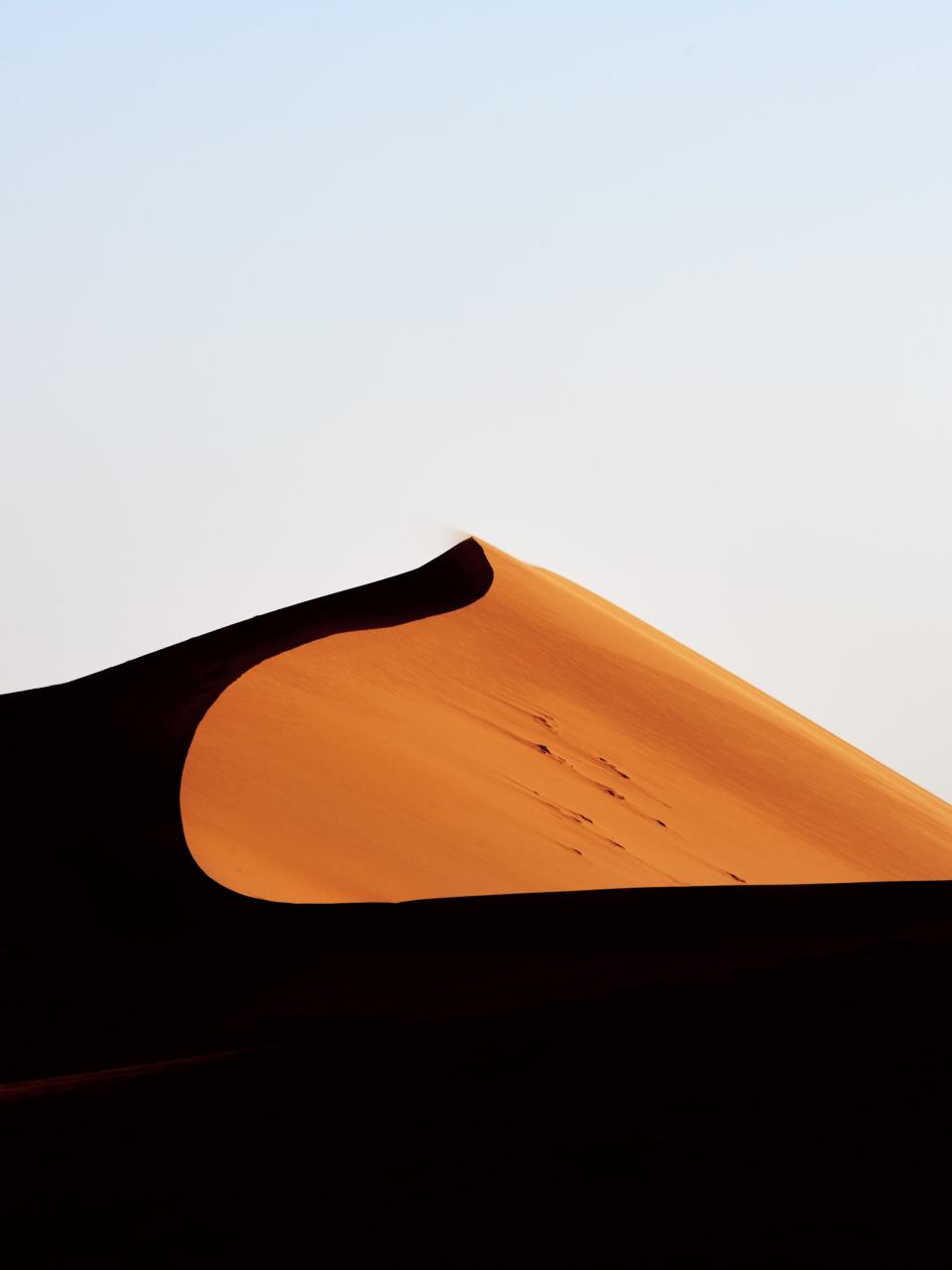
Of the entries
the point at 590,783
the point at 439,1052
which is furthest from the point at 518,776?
the point at 439,1052

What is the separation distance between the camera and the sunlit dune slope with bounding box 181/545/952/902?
10602 millimetres

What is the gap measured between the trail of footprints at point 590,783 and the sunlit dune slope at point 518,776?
0.03 meters

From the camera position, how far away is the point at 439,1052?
5359mm

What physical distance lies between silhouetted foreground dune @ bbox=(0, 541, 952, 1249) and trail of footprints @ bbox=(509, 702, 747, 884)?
285 mm

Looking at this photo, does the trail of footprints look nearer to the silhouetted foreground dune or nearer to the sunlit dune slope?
the sunlit dune slope

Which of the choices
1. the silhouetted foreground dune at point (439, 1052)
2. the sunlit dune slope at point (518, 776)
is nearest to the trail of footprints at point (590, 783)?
the sunlit dune slope at point (518, 776)

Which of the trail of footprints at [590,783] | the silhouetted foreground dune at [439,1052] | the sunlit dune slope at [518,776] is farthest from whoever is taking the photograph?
the trail of footprints at [590,783]

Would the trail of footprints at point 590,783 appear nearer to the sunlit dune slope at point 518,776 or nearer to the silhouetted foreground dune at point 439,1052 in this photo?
the sunlit dune slope at point 518,776

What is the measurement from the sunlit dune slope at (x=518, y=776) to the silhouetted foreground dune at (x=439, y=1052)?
0.61 ft

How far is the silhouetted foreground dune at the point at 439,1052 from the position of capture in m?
3.90

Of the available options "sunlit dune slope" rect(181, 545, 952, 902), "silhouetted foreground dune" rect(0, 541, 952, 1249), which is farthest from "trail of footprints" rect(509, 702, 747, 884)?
"silhouetted foreground dune" rect(0, 541, 952, 1249)

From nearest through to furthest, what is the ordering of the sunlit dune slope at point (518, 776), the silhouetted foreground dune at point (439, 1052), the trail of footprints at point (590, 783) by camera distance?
the silhouetted foreground dune at point (439, 1052) → the sunlit dune slope at point (518, 776) → the trail of footprints at point (590, 783)

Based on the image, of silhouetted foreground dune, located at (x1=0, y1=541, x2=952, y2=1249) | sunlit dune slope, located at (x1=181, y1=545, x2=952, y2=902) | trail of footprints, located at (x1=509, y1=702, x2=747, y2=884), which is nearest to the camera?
silhouetted foreground dune, located at (x1=0, y1=541, x2=952, y2=1249)

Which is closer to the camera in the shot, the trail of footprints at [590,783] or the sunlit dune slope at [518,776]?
the sunlit dune slope at [518,776]
